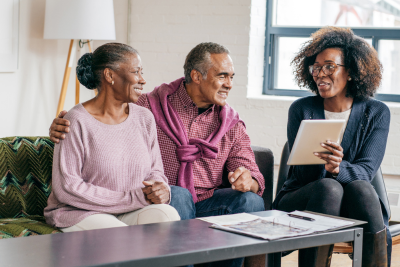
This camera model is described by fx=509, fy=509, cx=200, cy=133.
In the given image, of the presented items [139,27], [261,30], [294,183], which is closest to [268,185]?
[294,183]

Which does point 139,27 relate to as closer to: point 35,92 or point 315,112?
point 35,92

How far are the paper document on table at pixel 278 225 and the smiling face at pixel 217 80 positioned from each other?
2.53ft

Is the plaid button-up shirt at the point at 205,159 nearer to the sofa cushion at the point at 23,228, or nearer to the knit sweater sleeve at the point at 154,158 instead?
the knit sweater sleeve at the point at 154,158

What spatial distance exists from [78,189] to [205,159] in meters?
0.71

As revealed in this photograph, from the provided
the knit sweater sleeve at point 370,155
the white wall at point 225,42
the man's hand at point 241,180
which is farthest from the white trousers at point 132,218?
the white wall at point 225,42

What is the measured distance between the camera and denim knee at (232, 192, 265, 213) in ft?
7.04

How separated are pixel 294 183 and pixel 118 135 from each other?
2.95 feet

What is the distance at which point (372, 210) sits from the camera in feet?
6.88

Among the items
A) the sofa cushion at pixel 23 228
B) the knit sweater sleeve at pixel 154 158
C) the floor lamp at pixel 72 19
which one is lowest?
the sofa cushion at pixel 23 228

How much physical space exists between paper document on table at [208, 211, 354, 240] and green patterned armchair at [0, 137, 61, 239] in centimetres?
83

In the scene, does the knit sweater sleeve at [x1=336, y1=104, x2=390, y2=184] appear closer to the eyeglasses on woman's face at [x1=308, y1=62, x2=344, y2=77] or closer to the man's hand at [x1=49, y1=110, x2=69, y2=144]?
the eyeglasses on woman's face at [x1=308, y1=62, x2=344, y2=77]

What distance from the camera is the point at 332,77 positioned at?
245 cm

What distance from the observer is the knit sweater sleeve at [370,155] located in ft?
7.45

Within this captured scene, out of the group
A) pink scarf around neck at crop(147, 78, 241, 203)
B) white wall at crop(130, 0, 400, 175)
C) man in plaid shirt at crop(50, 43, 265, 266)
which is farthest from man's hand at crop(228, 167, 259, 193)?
white wall at crop(130, 0, 400, 175)
